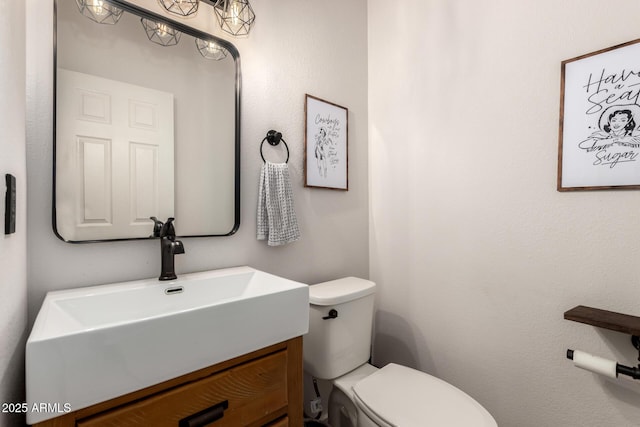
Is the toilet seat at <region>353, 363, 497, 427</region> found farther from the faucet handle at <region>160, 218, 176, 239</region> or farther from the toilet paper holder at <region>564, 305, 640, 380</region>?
the faucet handle at <region>160, 218, 176, 239</region>

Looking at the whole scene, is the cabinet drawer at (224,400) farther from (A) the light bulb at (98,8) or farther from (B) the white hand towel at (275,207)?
(A) the light bulb at (98,8)

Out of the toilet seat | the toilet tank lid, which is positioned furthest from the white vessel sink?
the toilet seat

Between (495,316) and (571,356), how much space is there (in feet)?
1.02

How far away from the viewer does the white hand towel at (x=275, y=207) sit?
133 centimetres

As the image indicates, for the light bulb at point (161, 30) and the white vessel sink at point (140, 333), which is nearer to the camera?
the white vessel sink at point (140, 333)

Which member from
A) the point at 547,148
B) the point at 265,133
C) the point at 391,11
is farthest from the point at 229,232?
the point at 391,11

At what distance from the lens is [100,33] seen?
99cm

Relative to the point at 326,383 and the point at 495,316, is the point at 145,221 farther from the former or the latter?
the point at 495,316

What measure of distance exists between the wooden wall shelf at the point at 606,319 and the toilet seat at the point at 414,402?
17.7 inches

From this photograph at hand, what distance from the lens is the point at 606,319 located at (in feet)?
3.13

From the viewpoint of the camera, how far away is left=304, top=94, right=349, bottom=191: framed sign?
1537mm

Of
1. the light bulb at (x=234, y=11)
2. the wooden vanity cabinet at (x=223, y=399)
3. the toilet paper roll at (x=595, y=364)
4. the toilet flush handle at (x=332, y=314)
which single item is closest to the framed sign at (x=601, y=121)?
the toilet paper roll at (x=595, y=364)

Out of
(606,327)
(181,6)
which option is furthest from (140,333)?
(606,327)

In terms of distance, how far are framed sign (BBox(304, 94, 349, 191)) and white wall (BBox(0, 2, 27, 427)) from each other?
3.38 feet
